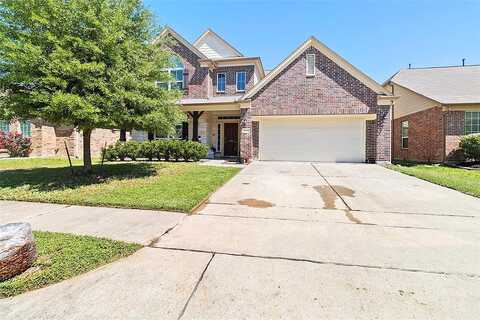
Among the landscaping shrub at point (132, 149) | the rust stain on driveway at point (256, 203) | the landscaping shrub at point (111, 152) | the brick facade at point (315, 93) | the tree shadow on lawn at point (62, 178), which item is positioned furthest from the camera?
the landscaping shrub at point (111, 152)

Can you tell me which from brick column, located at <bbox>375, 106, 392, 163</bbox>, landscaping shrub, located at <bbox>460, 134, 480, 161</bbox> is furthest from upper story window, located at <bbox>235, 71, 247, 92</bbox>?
landscaping shrub, located at <bbox>460, 134, 480, 161</bbox>

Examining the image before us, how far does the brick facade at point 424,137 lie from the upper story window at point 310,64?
7857 mm

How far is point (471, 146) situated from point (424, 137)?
278cm

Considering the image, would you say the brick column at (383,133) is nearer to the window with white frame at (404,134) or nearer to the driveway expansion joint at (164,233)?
the window with white frame at (404,134)

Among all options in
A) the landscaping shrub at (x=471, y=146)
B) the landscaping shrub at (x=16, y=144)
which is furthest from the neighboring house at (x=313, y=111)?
the landscaping shrub at (x=16, y=144)

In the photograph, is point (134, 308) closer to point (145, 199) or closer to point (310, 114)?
point (145, 199)

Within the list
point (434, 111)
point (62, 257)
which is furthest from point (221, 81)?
point (62, 257)

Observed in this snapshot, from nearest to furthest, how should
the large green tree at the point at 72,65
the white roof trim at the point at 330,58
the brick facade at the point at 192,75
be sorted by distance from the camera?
1. the large green tree at the point at 72,65
2. the white roof trim at the point at 330,58
3. the brick facade at the point at 192,75

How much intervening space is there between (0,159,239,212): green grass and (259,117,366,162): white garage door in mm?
5679

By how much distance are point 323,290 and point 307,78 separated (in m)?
13.1

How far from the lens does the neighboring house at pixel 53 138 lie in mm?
17469

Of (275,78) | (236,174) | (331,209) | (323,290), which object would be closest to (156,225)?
(323,290)

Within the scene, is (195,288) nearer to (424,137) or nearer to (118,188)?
(118,188)

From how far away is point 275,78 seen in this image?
14211 millimetres
